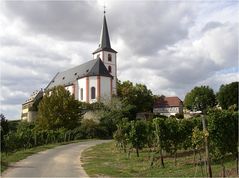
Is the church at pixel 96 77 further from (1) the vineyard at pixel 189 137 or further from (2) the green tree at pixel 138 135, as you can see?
(2) the green tree at pixel 138 135

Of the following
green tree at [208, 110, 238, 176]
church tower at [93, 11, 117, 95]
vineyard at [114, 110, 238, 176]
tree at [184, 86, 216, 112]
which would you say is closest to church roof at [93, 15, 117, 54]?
church tower at [93, 11, 117, 95]

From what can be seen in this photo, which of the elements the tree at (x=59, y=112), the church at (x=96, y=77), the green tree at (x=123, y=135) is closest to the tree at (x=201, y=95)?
the church at (x=96, y=77)

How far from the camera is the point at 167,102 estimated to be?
10531 centimetres

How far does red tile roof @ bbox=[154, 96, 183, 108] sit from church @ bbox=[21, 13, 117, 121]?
48.5 ft

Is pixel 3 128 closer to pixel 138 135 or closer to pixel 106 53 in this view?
pixel 138 135

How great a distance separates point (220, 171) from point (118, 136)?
1748 centimetres

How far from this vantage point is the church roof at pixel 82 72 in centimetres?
8844

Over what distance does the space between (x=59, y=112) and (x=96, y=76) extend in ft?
76.3

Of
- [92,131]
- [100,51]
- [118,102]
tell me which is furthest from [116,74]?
[92,131]

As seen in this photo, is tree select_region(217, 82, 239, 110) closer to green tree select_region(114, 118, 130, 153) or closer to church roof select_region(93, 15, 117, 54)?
church roof select_region(93, 15, 117, 54)

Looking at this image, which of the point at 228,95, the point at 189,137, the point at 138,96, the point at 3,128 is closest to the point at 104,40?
the point at 138,96

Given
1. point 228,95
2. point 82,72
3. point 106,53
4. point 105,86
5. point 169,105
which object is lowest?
point 228,95

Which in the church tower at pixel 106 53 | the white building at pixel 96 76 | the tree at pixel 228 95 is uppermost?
the church tower at pixel 106 53

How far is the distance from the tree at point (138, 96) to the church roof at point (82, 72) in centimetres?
551
